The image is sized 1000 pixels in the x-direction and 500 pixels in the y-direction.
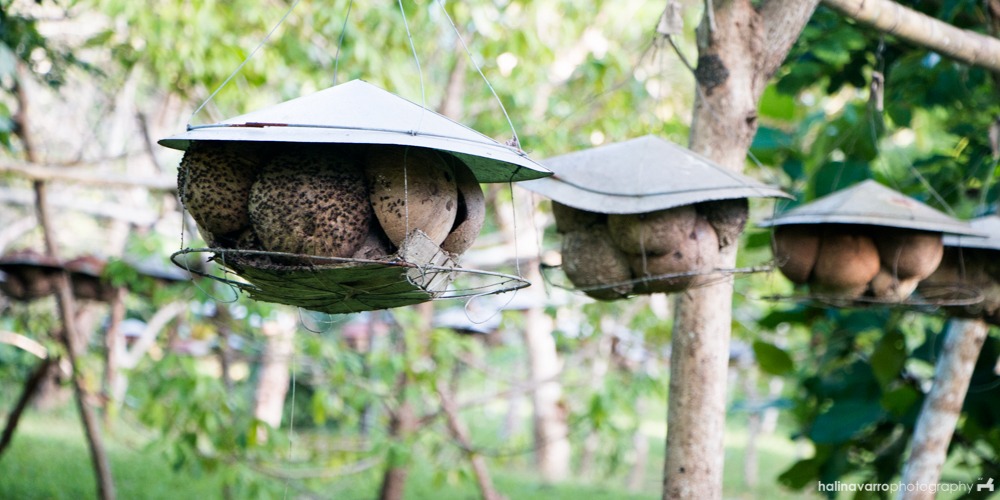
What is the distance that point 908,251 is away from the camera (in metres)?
3.07

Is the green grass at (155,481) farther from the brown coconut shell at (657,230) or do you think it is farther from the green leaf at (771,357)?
the brown coconut shell at (657,230)

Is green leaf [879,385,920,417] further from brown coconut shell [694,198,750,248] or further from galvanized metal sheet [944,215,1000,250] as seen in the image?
brown coconut shell [694,198,750,248]

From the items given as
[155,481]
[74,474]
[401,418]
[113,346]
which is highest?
[113,346]

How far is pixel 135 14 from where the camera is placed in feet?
16.2

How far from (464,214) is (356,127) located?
1.45 feet

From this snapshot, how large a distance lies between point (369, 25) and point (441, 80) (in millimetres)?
2771

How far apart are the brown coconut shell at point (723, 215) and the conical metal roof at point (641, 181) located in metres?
0.12

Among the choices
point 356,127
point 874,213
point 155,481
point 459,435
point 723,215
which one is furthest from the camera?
point 155,481

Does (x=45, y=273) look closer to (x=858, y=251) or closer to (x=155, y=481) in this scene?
(x=155, y=481)

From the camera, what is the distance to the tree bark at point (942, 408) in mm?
3818

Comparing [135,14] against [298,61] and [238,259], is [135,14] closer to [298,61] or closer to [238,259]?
[298,61]

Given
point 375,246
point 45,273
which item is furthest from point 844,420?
point 45,273

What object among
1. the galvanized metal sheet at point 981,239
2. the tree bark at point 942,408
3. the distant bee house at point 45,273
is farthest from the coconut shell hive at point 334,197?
the distant bee house at point 45,273

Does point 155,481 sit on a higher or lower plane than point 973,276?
lower
